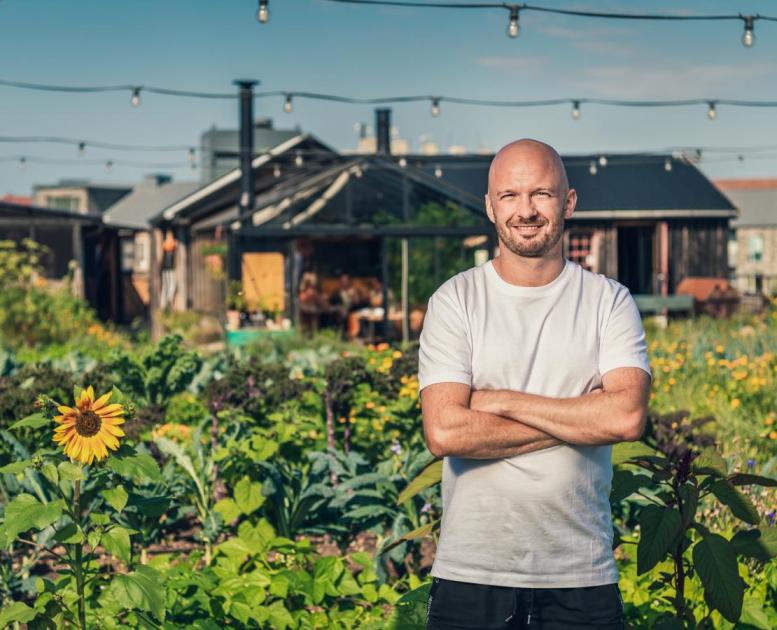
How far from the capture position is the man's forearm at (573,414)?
2.93 m

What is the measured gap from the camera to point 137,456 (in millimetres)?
3732

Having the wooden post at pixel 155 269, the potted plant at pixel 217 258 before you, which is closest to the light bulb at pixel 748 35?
the potted plant at pixel 217 258

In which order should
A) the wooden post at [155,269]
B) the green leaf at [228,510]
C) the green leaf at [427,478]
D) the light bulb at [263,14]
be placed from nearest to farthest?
1. the green leaf at [427,478]
2. the green leaf at [228,510]
3. the light bulb at [263,14]
4. the wooden post at [155,269]

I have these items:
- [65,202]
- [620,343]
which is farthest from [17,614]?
[65,202]

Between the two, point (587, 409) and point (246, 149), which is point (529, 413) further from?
point (246, 149)

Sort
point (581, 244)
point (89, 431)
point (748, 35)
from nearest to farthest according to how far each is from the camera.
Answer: point (89, 431) < point (748, 35) < point (581, 244)

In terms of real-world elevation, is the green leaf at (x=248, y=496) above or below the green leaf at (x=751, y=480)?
below

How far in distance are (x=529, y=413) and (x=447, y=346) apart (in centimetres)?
27

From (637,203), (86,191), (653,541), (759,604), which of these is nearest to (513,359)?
(653,541)

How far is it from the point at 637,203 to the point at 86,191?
29.6 metres

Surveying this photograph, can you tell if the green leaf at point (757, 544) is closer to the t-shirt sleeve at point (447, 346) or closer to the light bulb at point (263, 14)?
the t-shirt sleeve at point (447, 346)

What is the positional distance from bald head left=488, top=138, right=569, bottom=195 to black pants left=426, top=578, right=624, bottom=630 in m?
1.00

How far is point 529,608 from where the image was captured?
291cm

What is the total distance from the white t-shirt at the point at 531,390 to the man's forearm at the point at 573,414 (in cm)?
5
